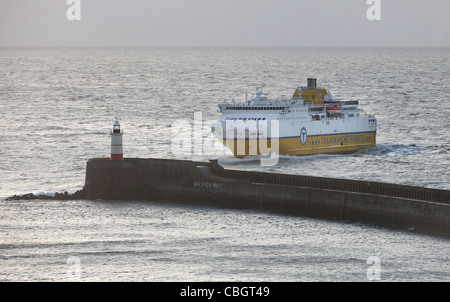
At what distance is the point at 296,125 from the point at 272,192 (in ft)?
91.9

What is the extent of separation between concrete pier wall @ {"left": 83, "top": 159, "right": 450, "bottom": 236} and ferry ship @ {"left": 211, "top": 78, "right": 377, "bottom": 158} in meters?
21.1

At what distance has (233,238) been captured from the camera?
4016cm

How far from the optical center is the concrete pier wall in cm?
4034

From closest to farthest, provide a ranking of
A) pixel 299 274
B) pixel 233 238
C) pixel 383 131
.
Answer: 1. pixel 299 274
2. pixel 233 238
3. pixel 383 131

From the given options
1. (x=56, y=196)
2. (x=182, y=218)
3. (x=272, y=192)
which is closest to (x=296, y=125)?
(x=56, y=196)

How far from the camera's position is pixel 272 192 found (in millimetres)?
44656

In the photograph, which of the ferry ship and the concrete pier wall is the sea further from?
the ferry ship

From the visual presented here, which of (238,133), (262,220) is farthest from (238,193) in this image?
(238,133)

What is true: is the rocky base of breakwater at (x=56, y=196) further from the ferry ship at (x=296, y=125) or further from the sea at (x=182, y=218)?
the ferry ship at (x=296, y=125)

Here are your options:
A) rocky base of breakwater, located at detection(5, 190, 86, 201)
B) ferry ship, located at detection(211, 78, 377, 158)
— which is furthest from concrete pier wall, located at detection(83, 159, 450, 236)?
ferry ship, located at detection(211, 78, 377, 158)

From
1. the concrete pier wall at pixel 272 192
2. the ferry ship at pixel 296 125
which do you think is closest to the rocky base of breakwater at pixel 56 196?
the concrete pier wall at pixel 272 192

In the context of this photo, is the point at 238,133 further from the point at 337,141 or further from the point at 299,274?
the point at 299,274

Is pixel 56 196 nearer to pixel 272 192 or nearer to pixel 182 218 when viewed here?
pixel 182 218

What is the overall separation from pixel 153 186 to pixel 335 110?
31598mm
